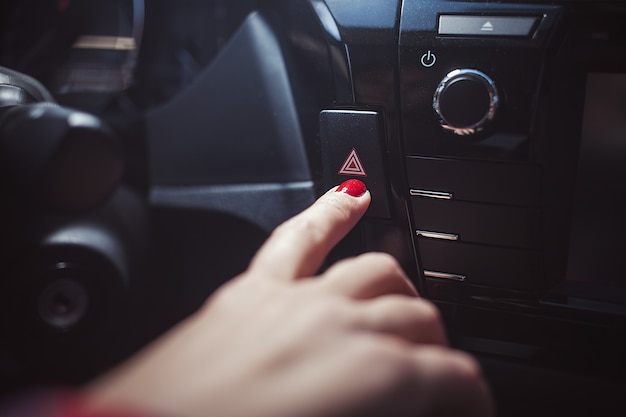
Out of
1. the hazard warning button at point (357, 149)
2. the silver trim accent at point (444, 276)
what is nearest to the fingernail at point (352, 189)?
the hazard warning button at point (357, 149)

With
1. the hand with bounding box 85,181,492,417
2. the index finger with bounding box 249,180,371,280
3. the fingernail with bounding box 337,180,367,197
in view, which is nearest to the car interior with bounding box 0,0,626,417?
the fingernail with bounding box 337,180,367,197

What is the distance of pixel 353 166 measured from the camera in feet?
2.95

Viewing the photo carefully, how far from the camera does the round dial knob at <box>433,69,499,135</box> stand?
80 centimetres

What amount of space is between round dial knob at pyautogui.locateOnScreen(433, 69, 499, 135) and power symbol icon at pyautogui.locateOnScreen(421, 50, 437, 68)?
0.09 feet

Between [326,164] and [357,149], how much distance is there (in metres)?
0.06

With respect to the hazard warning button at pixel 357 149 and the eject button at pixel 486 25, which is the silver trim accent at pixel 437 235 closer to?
the hazard warning button at pixel 357 149

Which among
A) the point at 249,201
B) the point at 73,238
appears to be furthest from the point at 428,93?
the point at 73,238

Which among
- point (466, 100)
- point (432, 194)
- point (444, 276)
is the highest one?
point (466, 100)

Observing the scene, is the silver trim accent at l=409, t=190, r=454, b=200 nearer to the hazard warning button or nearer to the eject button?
the hazard warning button

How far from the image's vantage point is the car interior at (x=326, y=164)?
0.81m

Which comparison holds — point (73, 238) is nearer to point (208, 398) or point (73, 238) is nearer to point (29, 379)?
point (29, 379)

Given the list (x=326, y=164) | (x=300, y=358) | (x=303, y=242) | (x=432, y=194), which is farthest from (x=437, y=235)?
(x=300, y=358)

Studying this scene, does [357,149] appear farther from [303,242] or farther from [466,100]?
[303,242]

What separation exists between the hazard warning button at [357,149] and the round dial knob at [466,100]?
0.09 metres
